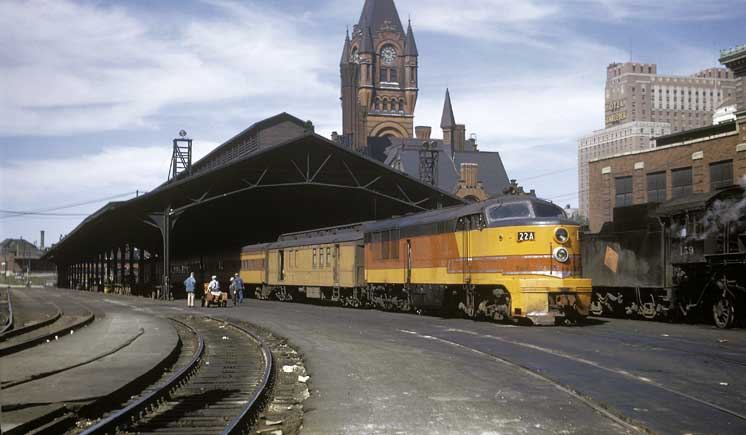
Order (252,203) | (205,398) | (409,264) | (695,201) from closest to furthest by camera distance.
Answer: (205,398) → (695,201) → (409,264) → (252,203)

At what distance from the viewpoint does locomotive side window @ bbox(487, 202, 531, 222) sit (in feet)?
73.6

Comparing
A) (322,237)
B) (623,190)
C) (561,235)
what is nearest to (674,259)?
(561,235)

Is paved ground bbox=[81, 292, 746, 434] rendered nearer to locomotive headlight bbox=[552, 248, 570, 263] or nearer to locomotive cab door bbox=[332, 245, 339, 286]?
locomotive headlight bbox=[552, 248, 570, 263]

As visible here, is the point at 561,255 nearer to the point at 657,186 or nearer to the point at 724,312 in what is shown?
the point at 724,312

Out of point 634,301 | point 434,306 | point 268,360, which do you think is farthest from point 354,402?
point 634,301

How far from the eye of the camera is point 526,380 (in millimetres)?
12633

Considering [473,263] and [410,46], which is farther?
[410,46]

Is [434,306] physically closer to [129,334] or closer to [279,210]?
[129,334]

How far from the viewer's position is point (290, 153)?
4838 cm

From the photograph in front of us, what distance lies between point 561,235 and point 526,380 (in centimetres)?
988

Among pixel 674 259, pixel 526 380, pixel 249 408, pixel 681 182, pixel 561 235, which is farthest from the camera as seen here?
pixel 681 182

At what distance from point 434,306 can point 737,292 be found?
954 cm

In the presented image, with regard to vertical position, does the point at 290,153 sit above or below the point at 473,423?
above


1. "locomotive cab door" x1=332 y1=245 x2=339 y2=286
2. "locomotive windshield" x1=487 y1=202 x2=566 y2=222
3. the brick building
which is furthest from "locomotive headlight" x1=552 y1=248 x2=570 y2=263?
the brick building
